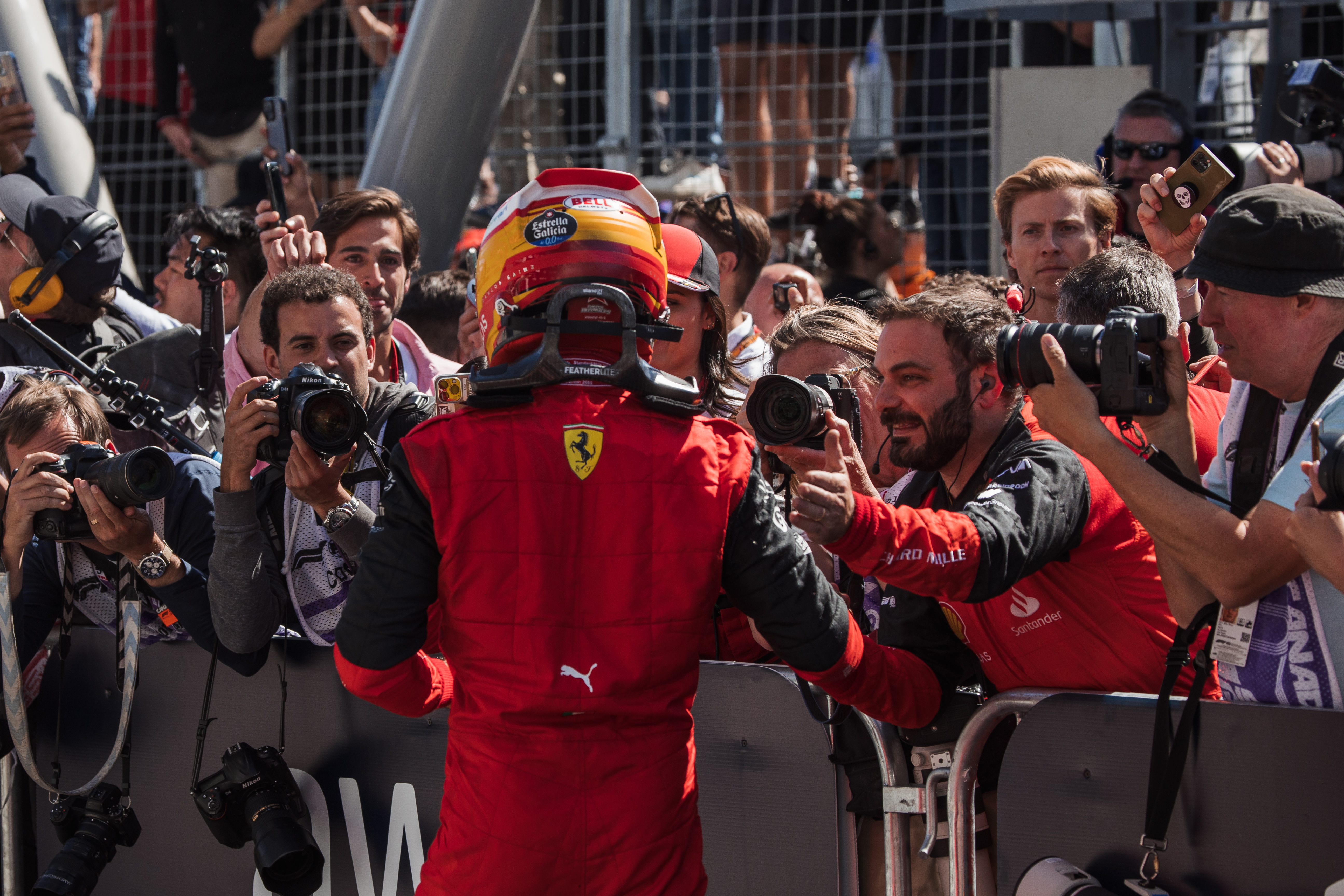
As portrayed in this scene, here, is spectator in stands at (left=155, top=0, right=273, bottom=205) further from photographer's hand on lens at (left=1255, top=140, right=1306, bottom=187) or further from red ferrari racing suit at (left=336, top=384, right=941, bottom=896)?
red ferrari racing suit at (left=336, top=384, right=941, bottom=896)

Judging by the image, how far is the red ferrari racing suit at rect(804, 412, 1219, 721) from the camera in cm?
241

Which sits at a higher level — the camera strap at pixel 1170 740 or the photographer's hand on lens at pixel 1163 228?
the photographer's hand on lens at pixel 1163 228

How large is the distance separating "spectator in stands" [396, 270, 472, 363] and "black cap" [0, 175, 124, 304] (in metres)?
1.09

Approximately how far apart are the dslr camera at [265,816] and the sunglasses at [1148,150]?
3.37m

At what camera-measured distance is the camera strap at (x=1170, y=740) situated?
247 cm

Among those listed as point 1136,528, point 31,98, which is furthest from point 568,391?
point 31,98

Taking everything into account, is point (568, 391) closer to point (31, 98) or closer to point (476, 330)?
point (476, 330)

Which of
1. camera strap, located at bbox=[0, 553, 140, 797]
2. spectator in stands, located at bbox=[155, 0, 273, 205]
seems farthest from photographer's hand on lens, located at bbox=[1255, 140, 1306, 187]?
spectator in stands, located at bbox=[155, 0, 273, 205]

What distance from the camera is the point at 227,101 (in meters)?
7.18

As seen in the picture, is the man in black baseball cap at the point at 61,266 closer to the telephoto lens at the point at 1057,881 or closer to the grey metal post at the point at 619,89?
the grey metal post at the point at 619,89

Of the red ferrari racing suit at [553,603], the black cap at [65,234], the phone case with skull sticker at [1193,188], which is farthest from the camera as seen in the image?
the black cap at [65,234]

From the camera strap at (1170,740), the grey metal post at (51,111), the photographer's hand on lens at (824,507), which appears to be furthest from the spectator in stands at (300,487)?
the grey metal post at (51,111)

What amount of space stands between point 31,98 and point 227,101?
98cm

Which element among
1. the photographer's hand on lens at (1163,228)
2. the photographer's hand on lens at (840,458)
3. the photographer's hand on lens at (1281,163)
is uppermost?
the photographer's hand on lens at (1281,163)
